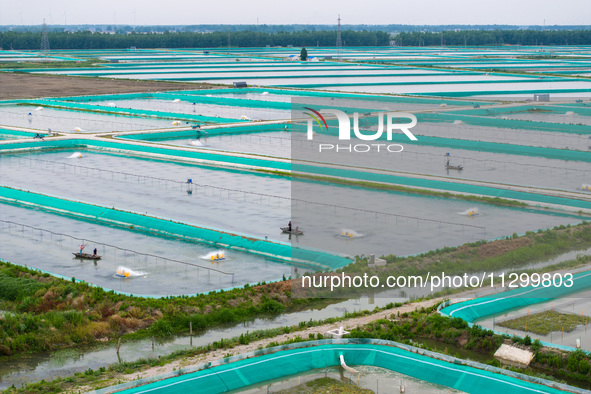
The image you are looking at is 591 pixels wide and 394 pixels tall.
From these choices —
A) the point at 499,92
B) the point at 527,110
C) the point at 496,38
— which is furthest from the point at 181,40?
the point at 527,110

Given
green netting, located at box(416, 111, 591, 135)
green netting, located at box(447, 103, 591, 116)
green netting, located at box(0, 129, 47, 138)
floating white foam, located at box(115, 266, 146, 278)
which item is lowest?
floating white foam, located at box(115, 266, 146, 278)

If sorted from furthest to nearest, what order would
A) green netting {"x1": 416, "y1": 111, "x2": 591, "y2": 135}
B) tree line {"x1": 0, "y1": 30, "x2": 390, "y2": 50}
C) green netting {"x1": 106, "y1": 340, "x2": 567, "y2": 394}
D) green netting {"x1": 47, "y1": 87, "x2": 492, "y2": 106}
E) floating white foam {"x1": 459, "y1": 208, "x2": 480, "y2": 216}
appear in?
tree line {"x1": 0, "y1": 30, "x2": 390, "y2": 50} → green netting {"x1": 47, "y1": 87, "x2": 492, "y2": 106} → green netting {"x1": 416, "y1": 111, "x2": 591, "y2": 135} → floating white foam {"x1": 459, "y1": 208, "x2": 480, "y2": 216} → green netting {"x1": 106, "y1": 340, "x2": 567, "y2": 394}

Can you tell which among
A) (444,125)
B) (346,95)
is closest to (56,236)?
(444,125)

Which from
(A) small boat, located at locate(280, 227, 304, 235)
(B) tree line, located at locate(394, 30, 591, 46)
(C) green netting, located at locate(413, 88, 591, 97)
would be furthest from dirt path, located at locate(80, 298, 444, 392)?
(B) tree line, located at locate(394, 30, 591, 46)

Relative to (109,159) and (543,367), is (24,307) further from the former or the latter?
(109,159)

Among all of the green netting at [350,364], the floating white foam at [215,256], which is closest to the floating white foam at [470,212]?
the floating white foam at [215,256]

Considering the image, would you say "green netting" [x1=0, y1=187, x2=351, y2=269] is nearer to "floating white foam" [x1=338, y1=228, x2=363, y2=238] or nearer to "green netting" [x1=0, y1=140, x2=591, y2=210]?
"floating white foam" [x1=338, y1=228, x2=363, y2=238]

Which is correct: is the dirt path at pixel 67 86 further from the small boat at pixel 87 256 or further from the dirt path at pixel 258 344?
the dirt path at pixel 258 344

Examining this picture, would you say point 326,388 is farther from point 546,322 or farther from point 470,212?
point 470,212
